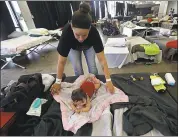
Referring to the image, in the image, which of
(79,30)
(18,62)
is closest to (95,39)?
(79,30)

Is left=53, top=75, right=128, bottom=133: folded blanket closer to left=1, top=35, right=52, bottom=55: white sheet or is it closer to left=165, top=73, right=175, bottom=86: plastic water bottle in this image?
left=165, top=73, right=175, bottom=86: plastic water bottle

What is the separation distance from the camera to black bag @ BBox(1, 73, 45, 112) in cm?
92

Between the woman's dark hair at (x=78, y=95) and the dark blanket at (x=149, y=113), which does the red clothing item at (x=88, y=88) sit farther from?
the dark blanket at (x=149, y=113)

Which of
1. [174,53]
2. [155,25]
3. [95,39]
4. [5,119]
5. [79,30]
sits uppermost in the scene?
[79,30]

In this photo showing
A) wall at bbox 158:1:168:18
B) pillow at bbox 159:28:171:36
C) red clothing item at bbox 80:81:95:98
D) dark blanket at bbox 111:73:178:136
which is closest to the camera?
dark blanket at bbox 111:73:178:136

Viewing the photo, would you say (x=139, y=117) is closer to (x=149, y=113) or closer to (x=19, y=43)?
(x=149, y=113)

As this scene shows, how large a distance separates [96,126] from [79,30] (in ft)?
1.78

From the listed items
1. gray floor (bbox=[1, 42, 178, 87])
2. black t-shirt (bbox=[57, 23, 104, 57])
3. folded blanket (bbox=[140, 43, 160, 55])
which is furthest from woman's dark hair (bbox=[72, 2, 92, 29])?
folded blanket (bbox=[140, 43, 160, 55])

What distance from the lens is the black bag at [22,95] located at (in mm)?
916

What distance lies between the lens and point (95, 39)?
40.3 inches

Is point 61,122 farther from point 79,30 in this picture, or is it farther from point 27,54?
point 27,54

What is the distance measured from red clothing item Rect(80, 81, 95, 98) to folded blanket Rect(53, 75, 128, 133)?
44mm

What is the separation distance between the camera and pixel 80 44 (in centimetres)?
112

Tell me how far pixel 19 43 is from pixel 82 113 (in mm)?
2054
